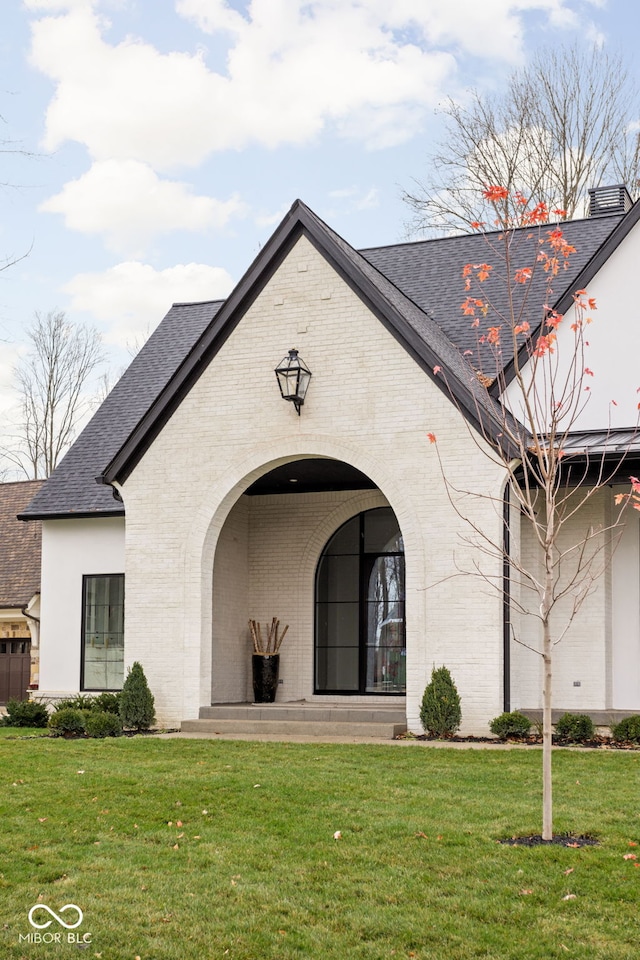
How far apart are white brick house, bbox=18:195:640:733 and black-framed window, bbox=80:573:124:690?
0.08 ft

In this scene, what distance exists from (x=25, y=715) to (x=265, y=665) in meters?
3.71

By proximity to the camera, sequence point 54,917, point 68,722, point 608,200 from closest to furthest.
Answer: point 54,917
point 68,722
point 608,200

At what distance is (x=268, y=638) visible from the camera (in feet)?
56.3

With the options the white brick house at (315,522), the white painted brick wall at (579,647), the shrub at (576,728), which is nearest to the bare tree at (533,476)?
the white painted brick wall at (579,647)

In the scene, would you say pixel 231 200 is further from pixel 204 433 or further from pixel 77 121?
pixel 77 121

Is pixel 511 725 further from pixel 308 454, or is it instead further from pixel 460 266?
pixel 460 266

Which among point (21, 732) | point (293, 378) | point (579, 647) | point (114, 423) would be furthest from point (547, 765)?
point (114, 423)

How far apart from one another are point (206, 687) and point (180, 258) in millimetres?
16936

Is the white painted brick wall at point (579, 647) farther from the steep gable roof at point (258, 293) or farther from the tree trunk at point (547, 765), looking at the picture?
the tree trunk at point (547, 765)

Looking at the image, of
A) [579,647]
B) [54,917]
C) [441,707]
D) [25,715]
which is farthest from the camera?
[25,715]

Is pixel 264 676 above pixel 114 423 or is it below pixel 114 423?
below

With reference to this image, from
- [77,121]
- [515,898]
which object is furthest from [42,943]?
[77,121]

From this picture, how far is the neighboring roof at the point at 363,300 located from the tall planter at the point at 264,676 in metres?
3.48

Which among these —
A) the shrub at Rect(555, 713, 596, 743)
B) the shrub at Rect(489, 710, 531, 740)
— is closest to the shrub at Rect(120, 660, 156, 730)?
the shrub at Rect(489, 710, 531, 740)
